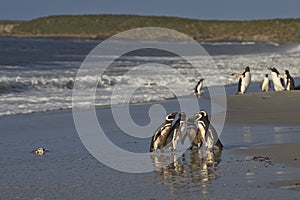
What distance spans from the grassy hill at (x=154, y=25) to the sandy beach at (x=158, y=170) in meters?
110

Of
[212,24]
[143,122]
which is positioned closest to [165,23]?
[212,24]

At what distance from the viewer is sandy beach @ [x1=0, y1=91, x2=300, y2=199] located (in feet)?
22.7

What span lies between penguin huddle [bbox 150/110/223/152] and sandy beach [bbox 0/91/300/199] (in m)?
0.20

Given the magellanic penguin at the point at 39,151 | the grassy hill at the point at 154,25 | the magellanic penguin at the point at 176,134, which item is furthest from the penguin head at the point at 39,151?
the grassy hill at the point at 154,25

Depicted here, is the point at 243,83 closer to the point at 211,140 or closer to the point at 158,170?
the point at 211,140

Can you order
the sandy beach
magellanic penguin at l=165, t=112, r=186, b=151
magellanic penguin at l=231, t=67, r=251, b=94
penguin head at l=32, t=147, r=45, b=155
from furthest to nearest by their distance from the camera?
1. magellanic penguin at l=231, t=67, r=251, b=94
2. magellanic penguin at l=165, t=112, r=186, b=151
3. penguin head at l=32, t=147, r=45, b=155
4. the sandy beach

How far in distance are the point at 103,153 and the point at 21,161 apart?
1039mm

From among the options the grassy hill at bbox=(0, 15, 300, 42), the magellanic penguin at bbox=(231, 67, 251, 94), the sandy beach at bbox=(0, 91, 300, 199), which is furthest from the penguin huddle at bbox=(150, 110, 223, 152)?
the grassy hill at bbox=(0, 15, 300, 42)

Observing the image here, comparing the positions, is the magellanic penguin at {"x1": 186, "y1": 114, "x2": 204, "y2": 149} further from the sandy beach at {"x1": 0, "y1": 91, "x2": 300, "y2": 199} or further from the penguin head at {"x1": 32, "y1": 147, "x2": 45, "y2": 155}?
the penguin head at {"x1": 32, "y1": 147, "x2": 45, "y2": 155}

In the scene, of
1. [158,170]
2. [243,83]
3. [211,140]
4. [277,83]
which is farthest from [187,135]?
[277,83]

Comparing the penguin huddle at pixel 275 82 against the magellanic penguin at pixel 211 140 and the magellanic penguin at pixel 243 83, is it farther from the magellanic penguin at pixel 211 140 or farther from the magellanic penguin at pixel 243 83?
the magellanic penguin at pixel 211 140

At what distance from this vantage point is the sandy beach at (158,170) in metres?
6.91

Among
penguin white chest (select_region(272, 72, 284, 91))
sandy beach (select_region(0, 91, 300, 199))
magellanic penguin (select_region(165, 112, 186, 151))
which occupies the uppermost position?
penguin white chest (select_region(272, 72, 284, 91))

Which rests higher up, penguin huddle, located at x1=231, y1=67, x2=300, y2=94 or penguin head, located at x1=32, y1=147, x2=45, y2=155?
penguin huddle, located at x1=231, y1=67, x2=300, y2=94
